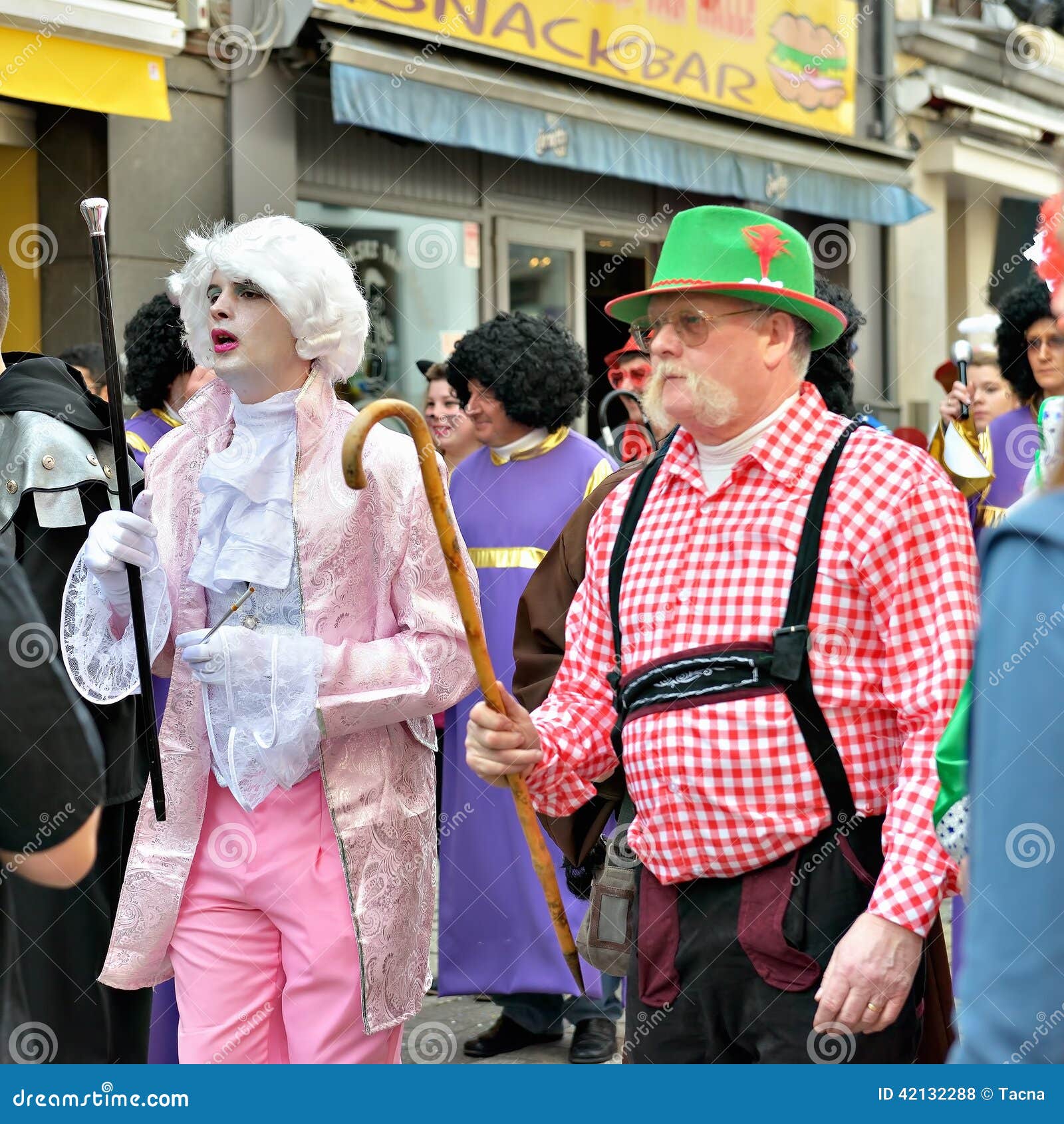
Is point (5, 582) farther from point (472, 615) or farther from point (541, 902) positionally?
point (541, 902)

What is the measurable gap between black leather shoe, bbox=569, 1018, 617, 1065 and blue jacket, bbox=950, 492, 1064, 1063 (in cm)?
350

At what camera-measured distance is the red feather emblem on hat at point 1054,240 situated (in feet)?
5.31

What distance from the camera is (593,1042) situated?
190 inches

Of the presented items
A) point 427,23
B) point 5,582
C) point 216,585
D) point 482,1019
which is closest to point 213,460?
point 216,585

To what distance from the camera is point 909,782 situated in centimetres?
236

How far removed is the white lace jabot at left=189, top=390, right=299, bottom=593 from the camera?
3174 mm

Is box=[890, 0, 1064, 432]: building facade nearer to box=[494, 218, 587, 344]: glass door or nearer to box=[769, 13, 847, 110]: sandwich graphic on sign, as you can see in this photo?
box=[769, 13, 847, 110]: sandwich graphic on sign

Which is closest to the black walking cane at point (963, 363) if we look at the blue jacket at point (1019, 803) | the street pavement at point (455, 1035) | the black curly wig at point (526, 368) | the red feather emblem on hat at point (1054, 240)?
the black curly wig at point (526, 368)

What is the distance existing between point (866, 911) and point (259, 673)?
127 centimetres

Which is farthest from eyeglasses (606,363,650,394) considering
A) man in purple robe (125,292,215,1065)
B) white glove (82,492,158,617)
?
white glove (82,492,158,617)

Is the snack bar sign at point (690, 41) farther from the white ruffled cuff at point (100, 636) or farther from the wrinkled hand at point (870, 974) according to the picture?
the wrinkled hand at point (870, 974)

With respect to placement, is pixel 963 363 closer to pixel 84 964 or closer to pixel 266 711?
pixel 266 711

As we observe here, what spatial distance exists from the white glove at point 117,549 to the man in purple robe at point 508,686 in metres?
2.03

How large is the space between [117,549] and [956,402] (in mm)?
4255
